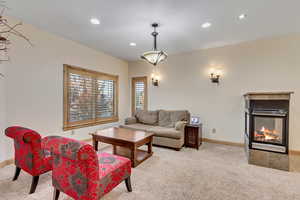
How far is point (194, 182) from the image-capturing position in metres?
2.31

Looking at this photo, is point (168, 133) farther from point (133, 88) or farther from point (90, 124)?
point (133, 88)

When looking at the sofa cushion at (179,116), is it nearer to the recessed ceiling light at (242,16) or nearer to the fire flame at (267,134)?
the fire flame at (267,134)

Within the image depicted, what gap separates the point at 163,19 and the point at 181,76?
2361 millimetres

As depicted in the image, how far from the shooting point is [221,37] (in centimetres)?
360

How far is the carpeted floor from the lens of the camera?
198 centimetres

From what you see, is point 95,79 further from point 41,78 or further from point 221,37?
point 221,37

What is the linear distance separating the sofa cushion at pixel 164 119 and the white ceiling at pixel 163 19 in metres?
2.16

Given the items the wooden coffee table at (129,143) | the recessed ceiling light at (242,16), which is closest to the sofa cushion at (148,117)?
the wooden coffee table at (129,143)

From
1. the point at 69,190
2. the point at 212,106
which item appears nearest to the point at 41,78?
the point at 69,190

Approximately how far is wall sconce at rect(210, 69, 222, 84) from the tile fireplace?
132cm

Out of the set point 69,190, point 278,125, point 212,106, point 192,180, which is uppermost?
point 212,106

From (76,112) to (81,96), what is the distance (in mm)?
486

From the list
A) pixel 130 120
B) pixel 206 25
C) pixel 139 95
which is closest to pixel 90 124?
pixel 130 120

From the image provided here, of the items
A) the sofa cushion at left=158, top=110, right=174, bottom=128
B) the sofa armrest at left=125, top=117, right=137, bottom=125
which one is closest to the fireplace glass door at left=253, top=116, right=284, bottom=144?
the sofa cushion at left=158, top=110, right=174, bottom=128
